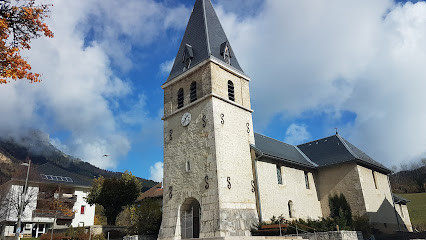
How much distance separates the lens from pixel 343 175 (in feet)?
74.7

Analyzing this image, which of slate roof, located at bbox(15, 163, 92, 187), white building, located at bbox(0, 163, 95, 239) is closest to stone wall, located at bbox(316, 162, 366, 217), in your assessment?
white building, located at bbox(0, 163, 95, 239)

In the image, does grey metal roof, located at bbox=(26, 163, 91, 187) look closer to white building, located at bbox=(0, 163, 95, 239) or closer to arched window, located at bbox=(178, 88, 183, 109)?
white building, located at bbox=(0, 163, 95, 239)

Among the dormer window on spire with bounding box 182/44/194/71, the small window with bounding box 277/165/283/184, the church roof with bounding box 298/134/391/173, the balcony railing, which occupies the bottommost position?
the balcony railing

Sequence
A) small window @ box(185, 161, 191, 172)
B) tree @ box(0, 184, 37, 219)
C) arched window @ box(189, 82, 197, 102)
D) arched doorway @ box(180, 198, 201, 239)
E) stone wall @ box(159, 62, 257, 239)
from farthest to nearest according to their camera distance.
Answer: tree @ box(0, 184, 37, 219) → arched window @ box(189, 82, 197, 102) → small window @ box(185, 161, 191, 172) → arched doorway @ box(180, 198, 201, 239) → stone wall @ box(159, 62, 257, 239)

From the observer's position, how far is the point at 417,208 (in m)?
38.3

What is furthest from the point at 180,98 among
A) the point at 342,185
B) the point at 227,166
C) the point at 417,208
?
the point at 417,208

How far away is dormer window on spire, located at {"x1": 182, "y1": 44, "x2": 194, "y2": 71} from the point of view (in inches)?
854

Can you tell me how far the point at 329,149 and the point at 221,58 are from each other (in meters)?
11.9

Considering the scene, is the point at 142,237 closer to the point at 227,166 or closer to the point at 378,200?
the point at 227,166

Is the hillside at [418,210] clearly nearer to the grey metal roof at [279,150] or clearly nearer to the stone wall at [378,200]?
the stone wall at [378,200]

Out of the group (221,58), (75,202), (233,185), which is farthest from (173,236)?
(75,202)

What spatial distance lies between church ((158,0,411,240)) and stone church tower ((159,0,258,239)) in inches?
2.2

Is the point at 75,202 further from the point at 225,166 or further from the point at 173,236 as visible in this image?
the point at 225,166

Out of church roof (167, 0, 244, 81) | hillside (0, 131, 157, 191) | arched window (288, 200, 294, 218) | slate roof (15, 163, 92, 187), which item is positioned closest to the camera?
arched window (288, 200, 294, 218)
